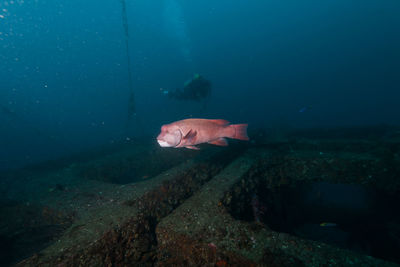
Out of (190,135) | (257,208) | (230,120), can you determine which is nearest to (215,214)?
(257,208)

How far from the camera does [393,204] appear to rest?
4.13 m

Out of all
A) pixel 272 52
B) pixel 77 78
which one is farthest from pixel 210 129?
pixel 77 78

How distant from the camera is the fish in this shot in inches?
107

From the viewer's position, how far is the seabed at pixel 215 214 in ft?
6.82

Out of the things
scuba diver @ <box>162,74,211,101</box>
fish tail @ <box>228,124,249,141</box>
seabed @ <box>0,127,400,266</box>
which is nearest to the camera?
seabed @ <box>0,127,400,266</box>

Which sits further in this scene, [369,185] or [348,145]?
[348,145]

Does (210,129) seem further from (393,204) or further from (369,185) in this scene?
(393,204)

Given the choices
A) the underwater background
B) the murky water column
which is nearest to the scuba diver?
the underwater background

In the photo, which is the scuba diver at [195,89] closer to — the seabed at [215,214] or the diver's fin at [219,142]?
the seabed at [215,214]

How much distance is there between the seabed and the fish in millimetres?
1115

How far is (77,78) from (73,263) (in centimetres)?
21040

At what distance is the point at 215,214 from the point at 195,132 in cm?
138

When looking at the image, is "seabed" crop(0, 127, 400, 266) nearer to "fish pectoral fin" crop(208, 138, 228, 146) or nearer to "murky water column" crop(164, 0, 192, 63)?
"fish pectoral fin" crop(208, 138, 228, 146)

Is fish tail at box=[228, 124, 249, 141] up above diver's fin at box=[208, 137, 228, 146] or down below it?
above
